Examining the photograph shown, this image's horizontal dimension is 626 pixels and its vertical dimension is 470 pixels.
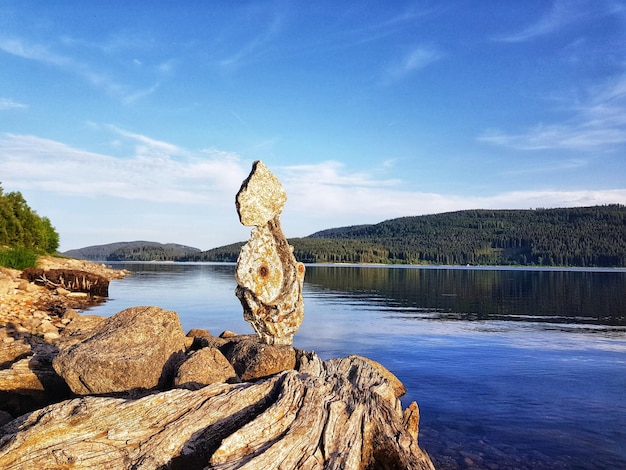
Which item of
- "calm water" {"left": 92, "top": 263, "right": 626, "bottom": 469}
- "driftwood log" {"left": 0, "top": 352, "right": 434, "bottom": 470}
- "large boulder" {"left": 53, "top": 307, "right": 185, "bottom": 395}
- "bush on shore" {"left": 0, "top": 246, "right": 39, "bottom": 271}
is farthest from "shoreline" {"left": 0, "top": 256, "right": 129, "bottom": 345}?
"driftwood log" {"left": 0, "top": 352, "right": 434, "bottom": 470}

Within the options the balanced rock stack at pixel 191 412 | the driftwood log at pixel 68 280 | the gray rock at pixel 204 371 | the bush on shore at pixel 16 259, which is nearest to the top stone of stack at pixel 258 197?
the balanced rock stack at pixel 191 412

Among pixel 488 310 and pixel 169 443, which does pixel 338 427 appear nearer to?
pixel 169 443

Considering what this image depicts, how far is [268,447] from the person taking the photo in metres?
6.42

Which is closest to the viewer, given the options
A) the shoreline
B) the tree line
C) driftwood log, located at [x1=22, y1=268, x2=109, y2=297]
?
the shoreline

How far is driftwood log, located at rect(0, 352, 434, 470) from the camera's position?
6.41 metres

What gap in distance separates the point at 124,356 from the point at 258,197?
18.0ft

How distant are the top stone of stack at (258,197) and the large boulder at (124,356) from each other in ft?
11.8

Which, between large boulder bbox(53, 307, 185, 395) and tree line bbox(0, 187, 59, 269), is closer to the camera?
large boulder bbox(53, 307, 185, 395)

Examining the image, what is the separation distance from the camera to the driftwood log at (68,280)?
46594 mm

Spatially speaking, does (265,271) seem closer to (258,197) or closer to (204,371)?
(258,197)

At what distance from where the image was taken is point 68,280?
164 feet

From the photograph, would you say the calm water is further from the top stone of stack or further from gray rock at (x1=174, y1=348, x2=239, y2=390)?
the top stone of stack

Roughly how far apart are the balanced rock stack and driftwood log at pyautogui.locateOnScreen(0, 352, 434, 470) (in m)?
0.01

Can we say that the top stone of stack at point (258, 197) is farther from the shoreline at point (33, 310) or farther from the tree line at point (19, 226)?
the tree line at point (19, 226)
